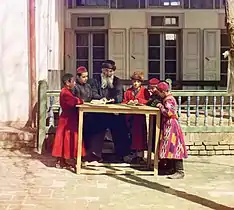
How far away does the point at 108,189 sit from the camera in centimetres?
639

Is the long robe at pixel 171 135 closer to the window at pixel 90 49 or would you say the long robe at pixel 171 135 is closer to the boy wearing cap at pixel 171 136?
the boy wearing cap at pixel 171 136

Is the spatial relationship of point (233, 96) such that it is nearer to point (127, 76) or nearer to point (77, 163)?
point (77, 163)

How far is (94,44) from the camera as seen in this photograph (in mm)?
15586

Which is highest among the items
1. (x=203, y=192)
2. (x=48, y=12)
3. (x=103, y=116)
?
(x=48, y=12)

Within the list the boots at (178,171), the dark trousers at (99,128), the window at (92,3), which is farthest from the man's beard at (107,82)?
the window at (92,3)

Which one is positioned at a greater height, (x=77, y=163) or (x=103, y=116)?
(x=103, y=116)

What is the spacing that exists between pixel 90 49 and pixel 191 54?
115 inches

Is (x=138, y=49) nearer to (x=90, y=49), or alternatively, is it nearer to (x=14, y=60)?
(x=90, y=49)

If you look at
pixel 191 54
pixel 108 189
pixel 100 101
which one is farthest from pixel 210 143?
pixel 191 54

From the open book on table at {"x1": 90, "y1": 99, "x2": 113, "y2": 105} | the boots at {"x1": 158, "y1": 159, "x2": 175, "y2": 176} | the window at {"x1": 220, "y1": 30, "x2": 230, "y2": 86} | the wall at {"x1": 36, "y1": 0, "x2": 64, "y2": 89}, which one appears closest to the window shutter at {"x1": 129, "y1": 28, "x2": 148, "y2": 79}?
the wall at {"x1": 36, "y1": 0, "x2": 64, "y2": 89}

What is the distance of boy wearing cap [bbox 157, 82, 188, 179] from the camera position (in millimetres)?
6953

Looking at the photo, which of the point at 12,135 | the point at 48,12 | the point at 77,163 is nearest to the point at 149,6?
the point at 48,12

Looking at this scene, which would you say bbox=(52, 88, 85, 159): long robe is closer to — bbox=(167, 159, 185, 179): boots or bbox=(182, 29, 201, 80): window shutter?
bbox=(167, 159, 185, 179): boots

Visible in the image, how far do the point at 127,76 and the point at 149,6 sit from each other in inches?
83.4
